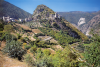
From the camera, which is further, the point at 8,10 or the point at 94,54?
the point at 8,10

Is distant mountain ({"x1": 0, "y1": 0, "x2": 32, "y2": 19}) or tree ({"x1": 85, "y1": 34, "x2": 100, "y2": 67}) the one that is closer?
tree ({"x1": 85, "y1": 34, "x2": 100, "y2": 67})

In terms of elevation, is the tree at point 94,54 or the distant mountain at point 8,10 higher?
the distant mountain at point 8,10

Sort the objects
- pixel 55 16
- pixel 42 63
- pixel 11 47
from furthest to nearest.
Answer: pixel 55 16 → pixel 11 47 → pixel 42 63

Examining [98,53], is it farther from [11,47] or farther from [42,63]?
[11,47]

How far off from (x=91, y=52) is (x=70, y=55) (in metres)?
1.85

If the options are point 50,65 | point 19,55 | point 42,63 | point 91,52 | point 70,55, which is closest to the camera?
point 91,52

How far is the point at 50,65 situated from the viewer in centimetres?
771

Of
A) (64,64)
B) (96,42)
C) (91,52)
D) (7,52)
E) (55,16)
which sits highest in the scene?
(55,16)

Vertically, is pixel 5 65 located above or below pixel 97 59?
below

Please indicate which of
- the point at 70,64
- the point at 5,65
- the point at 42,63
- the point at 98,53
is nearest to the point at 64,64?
the point at 70,64

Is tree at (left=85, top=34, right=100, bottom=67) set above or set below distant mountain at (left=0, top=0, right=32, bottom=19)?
below

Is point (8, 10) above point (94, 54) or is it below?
above

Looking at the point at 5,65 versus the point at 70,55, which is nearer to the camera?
the point at 70,55

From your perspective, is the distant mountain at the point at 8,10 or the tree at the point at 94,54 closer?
the tree at the point at 94,54
